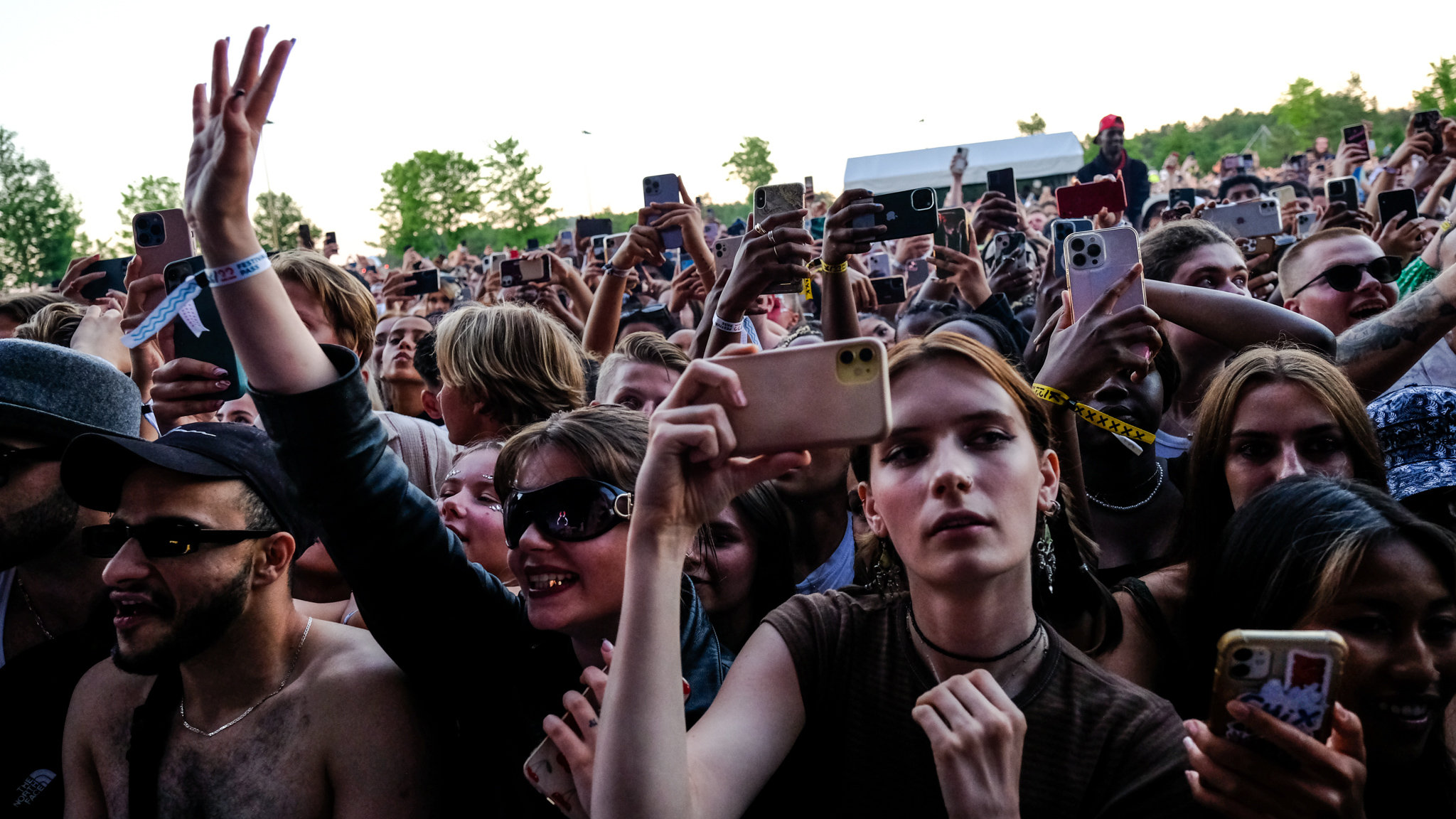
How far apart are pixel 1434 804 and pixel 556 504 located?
74.7 inches

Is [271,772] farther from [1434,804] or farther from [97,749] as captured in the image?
[1434,804]

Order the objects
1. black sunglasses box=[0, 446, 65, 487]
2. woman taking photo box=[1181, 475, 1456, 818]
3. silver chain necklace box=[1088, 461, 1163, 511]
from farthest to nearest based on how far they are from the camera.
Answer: silver chain necklace box=[1088, 461, 1163, 511]
black sunglasses box=[0, 446, 65, 487]
woman taking photo box=[1181, 475, 1456, 818]

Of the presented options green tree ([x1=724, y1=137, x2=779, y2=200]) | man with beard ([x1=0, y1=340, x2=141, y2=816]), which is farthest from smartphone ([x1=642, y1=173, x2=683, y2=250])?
green tree ([x1=724, y1=137, x2=779, y2=200])

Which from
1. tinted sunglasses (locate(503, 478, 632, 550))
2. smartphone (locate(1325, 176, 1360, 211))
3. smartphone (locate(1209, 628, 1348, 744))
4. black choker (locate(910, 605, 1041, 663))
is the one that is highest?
smartphone (locate(1325, 176, 1360, 211))

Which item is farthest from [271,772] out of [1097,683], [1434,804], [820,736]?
[1434,804]

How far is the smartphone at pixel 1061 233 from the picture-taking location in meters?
3.83

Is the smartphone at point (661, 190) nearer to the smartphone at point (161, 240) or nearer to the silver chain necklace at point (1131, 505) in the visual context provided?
the smartphone at point (161, 240)

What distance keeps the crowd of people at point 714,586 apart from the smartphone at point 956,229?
227 centimetres

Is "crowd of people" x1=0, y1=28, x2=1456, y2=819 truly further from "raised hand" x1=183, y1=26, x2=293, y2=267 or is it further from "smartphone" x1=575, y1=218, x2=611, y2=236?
"smartphone" x1=575, y1=218, x2=611, y2=236

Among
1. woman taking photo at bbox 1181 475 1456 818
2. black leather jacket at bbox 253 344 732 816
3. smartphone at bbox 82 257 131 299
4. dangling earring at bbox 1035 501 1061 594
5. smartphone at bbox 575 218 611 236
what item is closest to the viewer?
woman taking photo at bbox 1181 475 1456 818

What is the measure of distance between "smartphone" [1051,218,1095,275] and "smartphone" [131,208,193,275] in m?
3.17

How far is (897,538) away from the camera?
1971mm

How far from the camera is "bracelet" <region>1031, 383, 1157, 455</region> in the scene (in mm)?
2723

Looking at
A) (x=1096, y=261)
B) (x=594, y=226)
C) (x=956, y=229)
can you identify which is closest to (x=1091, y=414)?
(x=1096, y=261)
